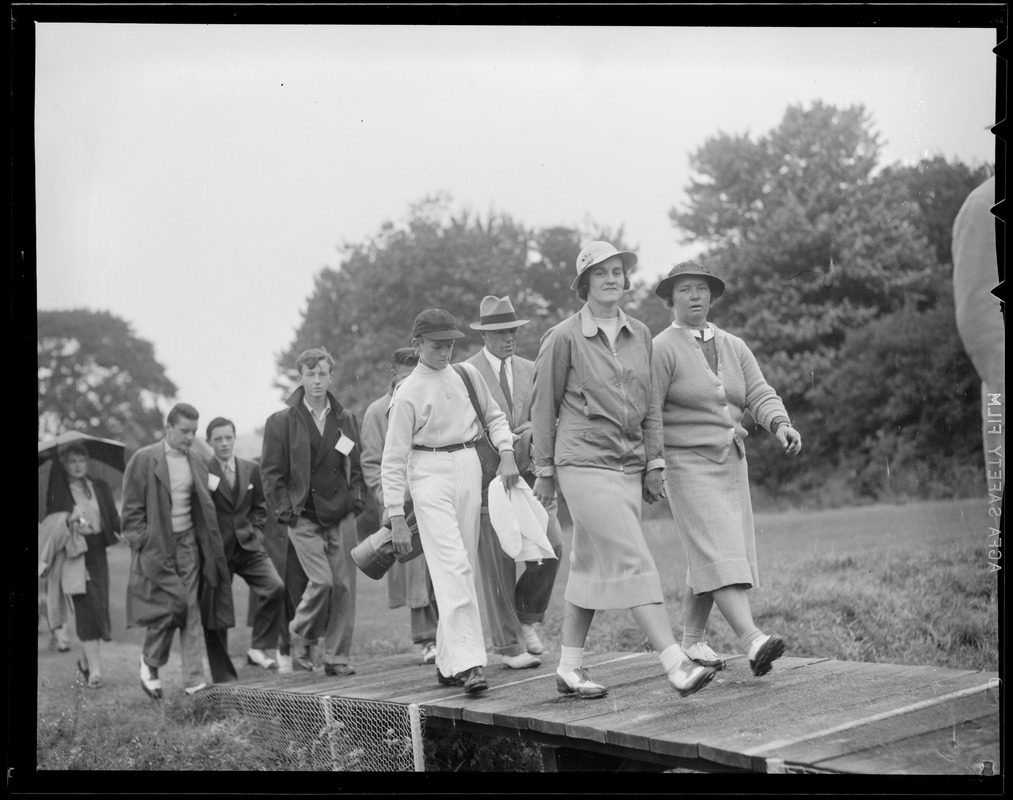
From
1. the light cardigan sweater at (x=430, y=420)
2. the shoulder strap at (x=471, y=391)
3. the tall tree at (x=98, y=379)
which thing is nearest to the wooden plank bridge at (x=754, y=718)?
the light cardigan sweater at (x=430, y=420)

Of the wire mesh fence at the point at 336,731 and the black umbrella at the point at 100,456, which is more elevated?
the black umbrella at the point at 100,456

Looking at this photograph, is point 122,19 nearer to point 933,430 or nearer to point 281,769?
point 281,769

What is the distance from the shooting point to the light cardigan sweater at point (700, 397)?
5.64m

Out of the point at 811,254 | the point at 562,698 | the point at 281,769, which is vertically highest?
the point at 811,254

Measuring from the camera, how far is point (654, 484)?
218 inches

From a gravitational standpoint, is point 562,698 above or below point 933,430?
below

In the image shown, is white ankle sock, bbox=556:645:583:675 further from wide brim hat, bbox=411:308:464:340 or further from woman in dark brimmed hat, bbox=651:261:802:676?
wide brim hat, bbox=411:308:464:340

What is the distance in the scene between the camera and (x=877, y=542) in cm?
826

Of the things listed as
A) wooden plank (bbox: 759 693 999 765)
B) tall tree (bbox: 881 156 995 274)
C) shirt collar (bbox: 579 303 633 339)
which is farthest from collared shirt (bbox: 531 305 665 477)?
tall tree (bbox: 881 156 995 274)

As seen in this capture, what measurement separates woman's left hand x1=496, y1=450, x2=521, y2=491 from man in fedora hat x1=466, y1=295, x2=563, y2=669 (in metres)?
0.46

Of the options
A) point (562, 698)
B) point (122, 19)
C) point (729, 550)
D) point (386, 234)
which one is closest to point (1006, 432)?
point (729, 550)

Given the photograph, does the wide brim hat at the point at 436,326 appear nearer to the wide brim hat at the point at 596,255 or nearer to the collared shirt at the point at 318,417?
the wide brim hat at the point at 596,255

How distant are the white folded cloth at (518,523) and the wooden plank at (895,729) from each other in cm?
186

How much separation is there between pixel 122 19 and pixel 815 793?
496 cm
